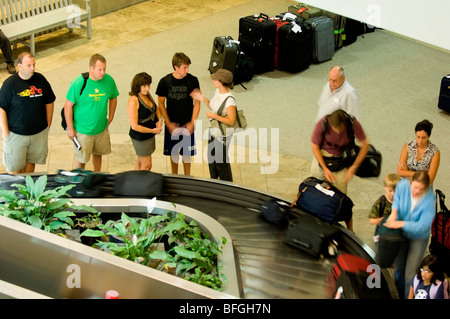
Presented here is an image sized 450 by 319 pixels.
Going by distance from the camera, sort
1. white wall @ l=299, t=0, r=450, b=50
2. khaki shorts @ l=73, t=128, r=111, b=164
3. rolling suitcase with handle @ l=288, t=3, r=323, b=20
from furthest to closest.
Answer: rolling suitcase with handle @ l=288, t=3, r=323, b=20 → khaki shorts @ l=73, t=128, r=111, b=164 → white wall @ l=299, t=0, r=450, b=50

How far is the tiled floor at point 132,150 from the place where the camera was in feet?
23.3

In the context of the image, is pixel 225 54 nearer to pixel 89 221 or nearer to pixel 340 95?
pixel 340 95

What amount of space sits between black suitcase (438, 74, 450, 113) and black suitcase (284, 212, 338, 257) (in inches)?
168

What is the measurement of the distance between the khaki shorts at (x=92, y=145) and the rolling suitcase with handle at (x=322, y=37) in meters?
4.38

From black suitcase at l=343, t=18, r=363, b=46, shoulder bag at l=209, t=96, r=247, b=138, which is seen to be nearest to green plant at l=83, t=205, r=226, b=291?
shoulder bag at l=209, t=96, r=247, b=138

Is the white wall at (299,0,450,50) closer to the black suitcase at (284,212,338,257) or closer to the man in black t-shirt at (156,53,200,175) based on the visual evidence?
the black suitcase at (284,212,338,257)

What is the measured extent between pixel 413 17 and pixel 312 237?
3.15m

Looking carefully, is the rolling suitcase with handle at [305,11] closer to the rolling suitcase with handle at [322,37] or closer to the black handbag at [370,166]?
the rolling suitcase with handle at [322,37]

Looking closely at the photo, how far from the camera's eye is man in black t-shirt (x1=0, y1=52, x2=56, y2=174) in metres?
6.01

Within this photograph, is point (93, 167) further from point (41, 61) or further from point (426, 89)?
point (426, 89)

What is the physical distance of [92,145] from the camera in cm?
659

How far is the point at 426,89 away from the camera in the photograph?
372 inches

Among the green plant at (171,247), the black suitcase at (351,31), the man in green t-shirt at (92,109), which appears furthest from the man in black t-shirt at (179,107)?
the black suitcase at (351,31)

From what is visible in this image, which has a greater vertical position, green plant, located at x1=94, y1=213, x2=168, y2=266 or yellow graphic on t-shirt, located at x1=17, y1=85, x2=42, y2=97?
yellow graphic on t-shirt, located at x1=17, y1=85, x2=42, y2=97
